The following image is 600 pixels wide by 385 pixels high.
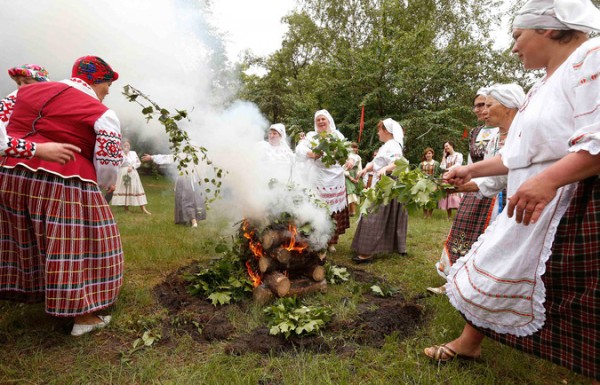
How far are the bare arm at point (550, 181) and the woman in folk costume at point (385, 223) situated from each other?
3.65 meters

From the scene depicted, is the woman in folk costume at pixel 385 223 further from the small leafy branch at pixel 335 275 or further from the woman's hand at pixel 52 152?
the woman's hand at pixel 52 152

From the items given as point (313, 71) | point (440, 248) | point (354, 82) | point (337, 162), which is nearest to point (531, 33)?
point (337, 162)

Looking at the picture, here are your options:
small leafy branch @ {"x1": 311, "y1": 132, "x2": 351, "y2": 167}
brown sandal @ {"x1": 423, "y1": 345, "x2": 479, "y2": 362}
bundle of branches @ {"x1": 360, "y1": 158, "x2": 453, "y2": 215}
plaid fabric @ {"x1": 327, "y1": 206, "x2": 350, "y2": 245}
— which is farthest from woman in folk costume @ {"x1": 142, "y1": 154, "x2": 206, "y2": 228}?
brown sandal @ {"x1": 423, "y1": 345, "x2": 479, "y2": 362}

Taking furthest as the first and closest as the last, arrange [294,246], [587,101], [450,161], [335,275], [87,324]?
[450,161] < [335,275] < [294,246] < [87,324] < [587,101]

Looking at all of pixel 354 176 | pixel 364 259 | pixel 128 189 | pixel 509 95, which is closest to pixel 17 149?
pixel 509 95

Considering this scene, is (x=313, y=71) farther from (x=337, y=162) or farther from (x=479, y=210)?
(x=479, y=210)

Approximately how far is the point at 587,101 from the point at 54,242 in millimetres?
3574

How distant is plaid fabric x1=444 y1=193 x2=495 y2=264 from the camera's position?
11.6 feet

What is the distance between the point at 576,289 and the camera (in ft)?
5.43

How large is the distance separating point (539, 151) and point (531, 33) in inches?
24.6

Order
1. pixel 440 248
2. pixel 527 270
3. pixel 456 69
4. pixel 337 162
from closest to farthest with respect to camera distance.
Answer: pixel 527 270, pixel 337 162, pixel 440 248, pixel 456 69

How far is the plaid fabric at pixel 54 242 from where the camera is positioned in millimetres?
2768

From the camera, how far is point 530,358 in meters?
2.65

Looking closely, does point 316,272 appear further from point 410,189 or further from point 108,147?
point 108,147
